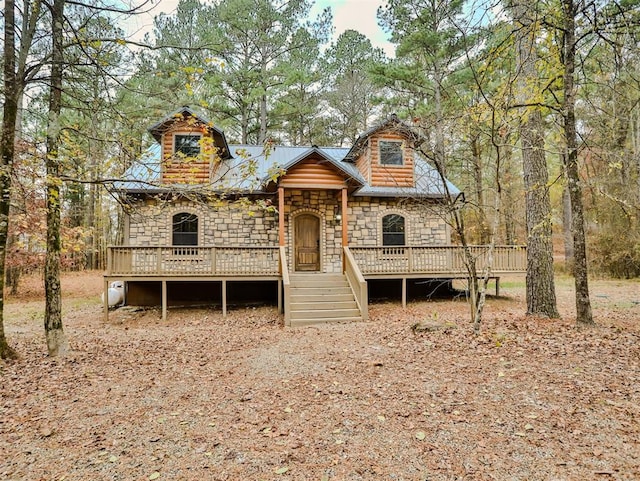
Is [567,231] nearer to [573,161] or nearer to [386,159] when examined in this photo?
[386,159]

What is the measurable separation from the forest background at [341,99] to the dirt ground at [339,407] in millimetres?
1691

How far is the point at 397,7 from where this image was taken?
49.8ft

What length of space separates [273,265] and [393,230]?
466cm

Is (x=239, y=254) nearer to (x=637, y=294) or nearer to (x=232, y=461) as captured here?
(x=232, y=461)

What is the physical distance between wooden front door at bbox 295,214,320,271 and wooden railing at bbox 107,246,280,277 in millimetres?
1915

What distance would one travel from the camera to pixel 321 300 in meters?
9.51

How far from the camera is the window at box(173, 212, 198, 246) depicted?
11734mm

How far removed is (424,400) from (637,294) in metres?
12.2

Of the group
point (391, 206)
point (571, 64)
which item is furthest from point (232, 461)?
point (391, 206)

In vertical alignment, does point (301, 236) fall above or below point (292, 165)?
below

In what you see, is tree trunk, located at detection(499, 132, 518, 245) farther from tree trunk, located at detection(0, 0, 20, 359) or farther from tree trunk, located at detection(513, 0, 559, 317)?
tree trunk, located at detection(0, 0, 20, 359)

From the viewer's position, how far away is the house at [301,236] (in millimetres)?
9836

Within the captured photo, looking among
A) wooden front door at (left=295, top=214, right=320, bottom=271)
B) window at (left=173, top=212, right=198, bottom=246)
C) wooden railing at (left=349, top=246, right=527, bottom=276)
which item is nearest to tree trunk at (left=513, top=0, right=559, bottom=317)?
wooden railing at (left=349, top=246, right=527, bottom=276)

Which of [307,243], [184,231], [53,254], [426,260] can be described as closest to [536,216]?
[426,260]
